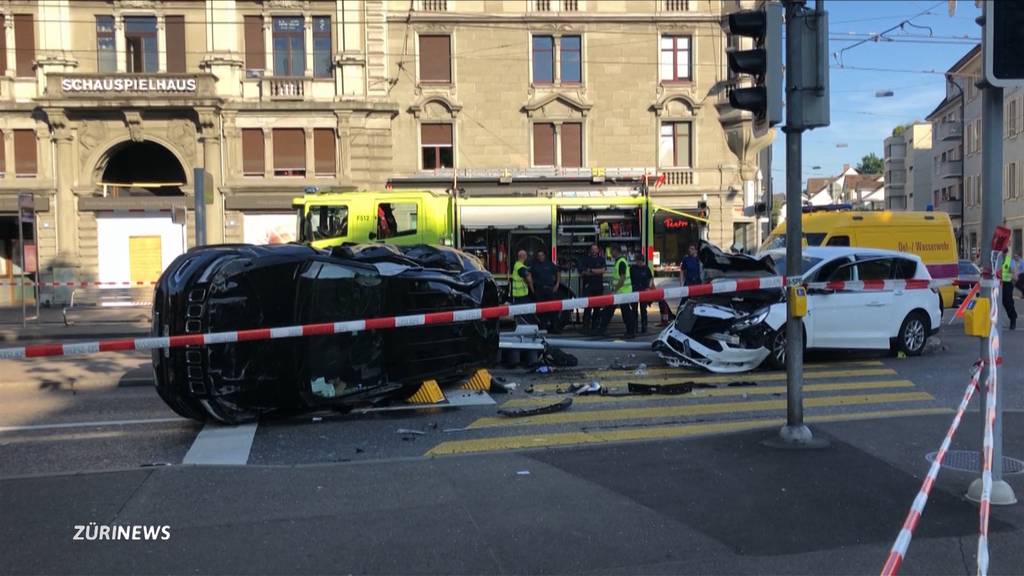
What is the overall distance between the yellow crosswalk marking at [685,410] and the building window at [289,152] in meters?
24.5

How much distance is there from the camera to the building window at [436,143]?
31.7 meters

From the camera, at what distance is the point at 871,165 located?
146 m

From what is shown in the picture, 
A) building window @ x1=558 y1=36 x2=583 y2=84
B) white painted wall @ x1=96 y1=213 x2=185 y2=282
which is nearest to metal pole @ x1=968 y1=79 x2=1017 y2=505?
building window @ x1=558 y1=36 x2=583 y2=84

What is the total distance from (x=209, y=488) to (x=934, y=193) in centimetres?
7161

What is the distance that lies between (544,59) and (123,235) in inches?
672

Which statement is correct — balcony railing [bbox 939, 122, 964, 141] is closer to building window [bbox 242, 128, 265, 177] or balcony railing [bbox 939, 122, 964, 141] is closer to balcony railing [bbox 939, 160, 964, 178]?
balcony railing [bbox 939, 160, 964, 178]

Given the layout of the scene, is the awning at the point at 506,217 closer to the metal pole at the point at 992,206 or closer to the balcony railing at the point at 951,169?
the metal pole at the point at 992,206

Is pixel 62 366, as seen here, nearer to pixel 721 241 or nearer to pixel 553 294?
pixel 553 294

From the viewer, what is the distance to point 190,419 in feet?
25.6

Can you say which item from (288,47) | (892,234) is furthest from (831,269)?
(288,47)

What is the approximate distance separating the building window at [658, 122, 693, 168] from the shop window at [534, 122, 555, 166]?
4.29 m

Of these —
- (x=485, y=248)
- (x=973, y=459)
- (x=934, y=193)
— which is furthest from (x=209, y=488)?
(x=934, y=193)

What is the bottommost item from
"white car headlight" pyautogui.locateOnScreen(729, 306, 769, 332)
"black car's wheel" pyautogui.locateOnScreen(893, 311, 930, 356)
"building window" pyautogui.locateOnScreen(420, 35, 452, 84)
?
"black car's wheel" pyautogui.locateOnScreen(893, 311, 930, 356)

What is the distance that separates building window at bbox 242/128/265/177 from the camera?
30.1 m
